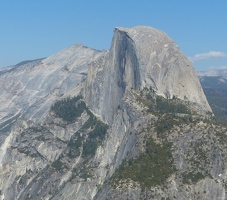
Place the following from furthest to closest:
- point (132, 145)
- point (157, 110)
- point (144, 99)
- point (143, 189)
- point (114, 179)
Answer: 1. point (144, 99)
2. point (157, 110)
3. point (132, 145)
4. point (114, 179)
5. point (143, 189)

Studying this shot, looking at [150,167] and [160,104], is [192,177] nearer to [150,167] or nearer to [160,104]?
[150,167]

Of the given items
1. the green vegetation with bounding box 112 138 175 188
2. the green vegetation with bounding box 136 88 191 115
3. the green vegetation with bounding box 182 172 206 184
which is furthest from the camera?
the green vegetation with bounding box 136 88 191 115

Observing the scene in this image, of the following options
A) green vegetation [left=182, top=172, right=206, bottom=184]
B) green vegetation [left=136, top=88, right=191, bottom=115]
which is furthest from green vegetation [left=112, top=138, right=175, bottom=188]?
green vegetation [left=136, top=88, right=191, bottom=115]

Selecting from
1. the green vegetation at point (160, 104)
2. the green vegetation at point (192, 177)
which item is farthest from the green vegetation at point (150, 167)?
the green vegetation at point (160, 104)

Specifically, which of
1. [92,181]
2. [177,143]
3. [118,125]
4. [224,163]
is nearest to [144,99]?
[118,125]

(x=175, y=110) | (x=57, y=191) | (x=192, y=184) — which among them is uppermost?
(x=175, y=110)

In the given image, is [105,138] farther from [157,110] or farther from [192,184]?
[192,184]

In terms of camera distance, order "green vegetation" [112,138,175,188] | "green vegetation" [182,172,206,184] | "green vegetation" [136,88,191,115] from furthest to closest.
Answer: "green vegetation" [136,88,191,115], "green vegetation" [112,138,175,188], "green vegetation" [182,172,206,184]

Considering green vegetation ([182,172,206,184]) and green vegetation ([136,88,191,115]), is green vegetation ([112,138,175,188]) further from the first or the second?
green vegetation ([136,88,191,115])
